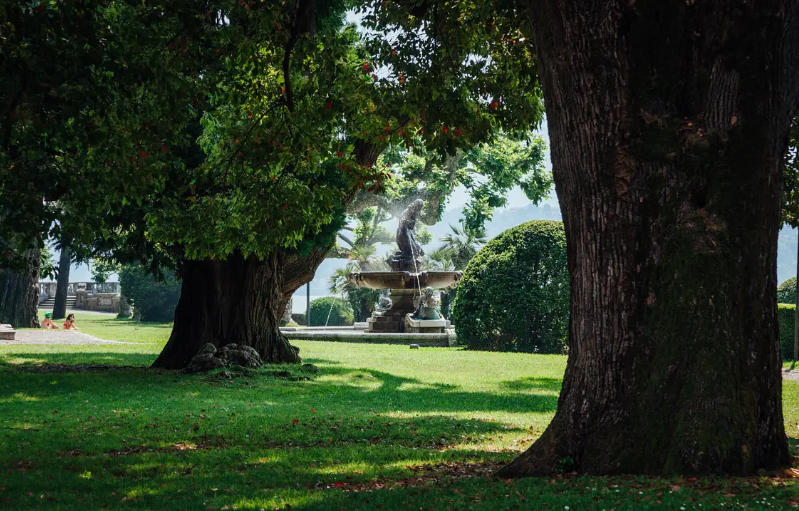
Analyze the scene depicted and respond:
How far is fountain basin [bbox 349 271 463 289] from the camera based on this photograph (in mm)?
27438

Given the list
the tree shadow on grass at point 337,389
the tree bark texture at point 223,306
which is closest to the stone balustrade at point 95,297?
the tree bark texture at point 223,306

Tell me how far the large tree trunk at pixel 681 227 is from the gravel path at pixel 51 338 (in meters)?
20.2

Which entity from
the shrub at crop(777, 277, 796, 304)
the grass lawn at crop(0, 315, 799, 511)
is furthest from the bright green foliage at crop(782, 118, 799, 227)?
the shrub at crop(777, 277, 796, 304)

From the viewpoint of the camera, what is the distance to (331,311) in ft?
143

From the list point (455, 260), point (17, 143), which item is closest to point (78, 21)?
point (17, 143)

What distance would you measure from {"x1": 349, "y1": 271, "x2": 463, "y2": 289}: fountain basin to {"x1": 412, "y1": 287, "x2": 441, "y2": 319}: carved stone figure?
0.32 meters

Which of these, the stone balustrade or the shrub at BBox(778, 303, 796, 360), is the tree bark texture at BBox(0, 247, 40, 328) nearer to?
the stone balustrade

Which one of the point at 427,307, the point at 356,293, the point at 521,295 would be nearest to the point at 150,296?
the point at 356,293

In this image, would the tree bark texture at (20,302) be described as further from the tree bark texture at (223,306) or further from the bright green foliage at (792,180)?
the bright green foliage at (792,180)

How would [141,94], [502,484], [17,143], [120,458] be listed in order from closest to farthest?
[502,484], [120,458], [17,143], [141,94]

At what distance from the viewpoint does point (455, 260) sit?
40.2 meters

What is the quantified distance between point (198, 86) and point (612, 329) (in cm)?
620

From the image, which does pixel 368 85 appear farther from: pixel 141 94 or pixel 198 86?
pixel 141 94

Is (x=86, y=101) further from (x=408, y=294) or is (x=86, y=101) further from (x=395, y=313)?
(x=395, y=313)
